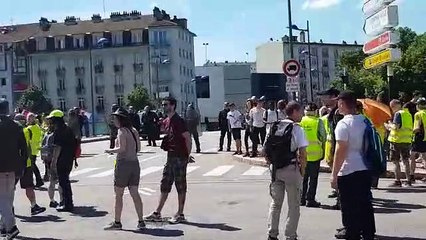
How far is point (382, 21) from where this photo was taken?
1747 cm

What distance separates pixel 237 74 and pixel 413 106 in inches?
4044

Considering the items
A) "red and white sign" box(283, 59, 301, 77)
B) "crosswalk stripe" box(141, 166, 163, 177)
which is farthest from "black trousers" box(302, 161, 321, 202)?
"red and white sign" box(283, 59, 301, 77)

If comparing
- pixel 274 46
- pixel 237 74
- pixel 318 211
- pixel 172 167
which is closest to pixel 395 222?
pixel 318 211

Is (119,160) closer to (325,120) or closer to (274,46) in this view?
(325,120)

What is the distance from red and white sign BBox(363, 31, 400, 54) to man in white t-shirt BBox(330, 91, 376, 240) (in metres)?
9.31

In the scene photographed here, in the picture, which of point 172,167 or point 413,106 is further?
point 413,106

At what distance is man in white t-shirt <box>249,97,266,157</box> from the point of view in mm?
21969

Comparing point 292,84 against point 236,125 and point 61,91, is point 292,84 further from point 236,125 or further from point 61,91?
point 61,91

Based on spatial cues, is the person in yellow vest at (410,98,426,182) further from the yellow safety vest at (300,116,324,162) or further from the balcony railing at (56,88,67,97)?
the balcony railing at (56,88,67,97)

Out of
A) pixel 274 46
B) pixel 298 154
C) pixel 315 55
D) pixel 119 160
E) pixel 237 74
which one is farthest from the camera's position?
pixel 315 55

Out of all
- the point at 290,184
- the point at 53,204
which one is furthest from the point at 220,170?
the point at 290,184

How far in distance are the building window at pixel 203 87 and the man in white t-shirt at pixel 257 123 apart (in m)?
97.8

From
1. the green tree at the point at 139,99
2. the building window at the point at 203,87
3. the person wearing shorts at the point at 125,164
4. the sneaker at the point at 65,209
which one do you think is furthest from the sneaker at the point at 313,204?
the building window at the point at 203,87

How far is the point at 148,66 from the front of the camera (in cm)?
10844
